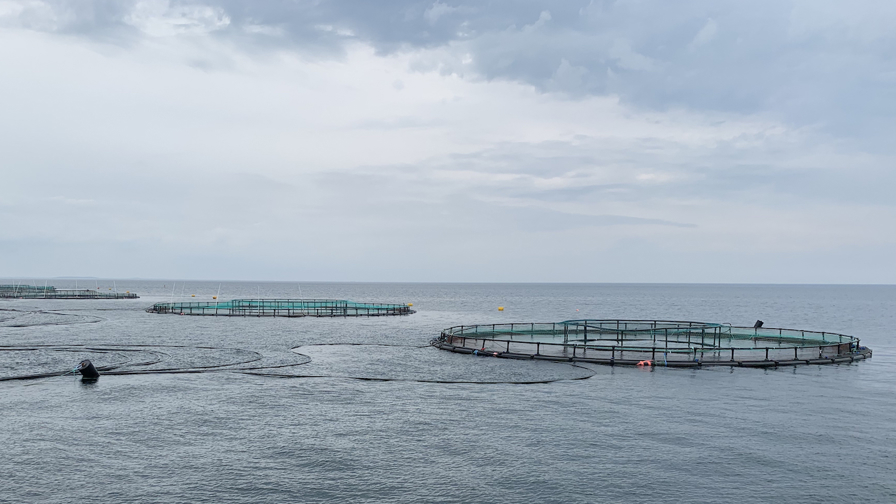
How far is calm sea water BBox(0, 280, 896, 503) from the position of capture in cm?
→ 2148

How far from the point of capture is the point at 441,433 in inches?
1110

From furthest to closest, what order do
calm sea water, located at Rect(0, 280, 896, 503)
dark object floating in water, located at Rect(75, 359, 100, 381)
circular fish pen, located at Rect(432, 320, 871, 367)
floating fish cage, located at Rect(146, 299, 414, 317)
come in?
floating fish cage, located at Rect(146, 299, 414, 317) → circular fish pen, located at Rect(432, 320, 871, 367) → dark object floating in water, located at Rect(75, 359, 100, 381) → calm sea water, located at Rect(0, 280, 896, 503)

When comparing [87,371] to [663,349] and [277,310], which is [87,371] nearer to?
[663,349]

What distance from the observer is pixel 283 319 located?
102m

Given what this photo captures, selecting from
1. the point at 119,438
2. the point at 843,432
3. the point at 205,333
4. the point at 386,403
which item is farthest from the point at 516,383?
the point at 205,333

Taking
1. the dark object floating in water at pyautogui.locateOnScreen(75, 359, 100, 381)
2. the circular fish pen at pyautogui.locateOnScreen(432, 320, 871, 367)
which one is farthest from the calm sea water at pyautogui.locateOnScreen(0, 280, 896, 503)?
the circular fish pen at pyautogui.locateOnScreen(432, 320, 871, 367)

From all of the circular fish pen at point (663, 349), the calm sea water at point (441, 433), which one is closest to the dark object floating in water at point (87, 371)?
the calm sea water at point (441, 433)

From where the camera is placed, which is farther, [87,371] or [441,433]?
[87,371]

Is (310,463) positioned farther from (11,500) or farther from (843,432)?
(843,432)

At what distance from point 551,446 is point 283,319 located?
8071cm

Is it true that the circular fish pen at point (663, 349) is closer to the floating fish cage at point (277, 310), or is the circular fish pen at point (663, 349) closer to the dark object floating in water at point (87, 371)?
the dark object floating in water at point (87, 371)

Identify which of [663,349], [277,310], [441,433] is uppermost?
[663,349]

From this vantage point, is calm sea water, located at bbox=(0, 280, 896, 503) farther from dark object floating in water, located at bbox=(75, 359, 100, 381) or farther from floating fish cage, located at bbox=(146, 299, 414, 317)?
floating fish cage, located at bbox=(146, 299, 414, 317)

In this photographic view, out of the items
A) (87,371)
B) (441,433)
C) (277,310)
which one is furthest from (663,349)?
(277,310)
